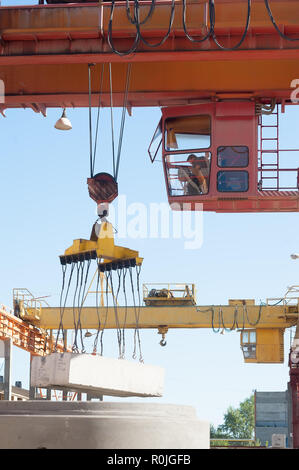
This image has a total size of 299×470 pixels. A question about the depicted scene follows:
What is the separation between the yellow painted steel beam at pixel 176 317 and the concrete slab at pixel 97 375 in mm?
21665

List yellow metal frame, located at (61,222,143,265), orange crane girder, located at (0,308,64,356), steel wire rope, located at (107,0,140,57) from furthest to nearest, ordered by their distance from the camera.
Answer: orange crane girder, located at (0,308,64,356)
yellow metal frame, located at (61,222,143,265)
steel wire rope, located at (107,0,140,57)

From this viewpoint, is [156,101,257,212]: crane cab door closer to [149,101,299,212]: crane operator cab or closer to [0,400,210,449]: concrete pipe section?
[149,101,299,212]: crane operator cab

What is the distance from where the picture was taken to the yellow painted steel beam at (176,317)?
103ft

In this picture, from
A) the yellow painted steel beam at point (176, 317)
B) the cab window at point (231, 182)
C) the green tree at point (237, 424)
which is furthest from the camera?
the green tree at point (237, 424)

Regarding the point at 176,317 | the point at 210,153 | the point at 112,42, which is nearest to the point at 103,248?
the point at 112,42

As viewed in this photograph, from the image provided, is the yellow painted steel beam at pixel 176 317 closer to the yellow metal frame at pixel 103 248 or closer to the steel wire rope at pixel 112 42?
the yellow metal frame at pixel 103 248

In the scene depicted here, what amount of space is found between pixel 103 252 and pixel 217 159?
3.72 meters

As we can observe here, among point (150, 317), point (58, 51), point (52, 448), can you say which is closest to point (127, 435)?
point (52, 448)

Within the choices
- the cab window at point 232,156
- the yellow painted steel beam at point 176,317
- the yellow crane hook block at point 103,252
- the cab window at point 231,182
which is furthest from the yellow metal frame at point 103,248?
the yellow painted steel beam at point 176,317

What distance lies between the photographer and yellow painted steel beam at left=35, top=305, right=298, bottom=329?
31.4 metres

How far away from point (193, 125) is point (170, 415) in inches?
378

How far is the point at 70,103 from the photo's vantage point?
16047mm

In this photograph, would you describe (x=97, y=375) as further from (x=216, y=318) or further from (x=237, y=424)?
(x=237, y=424)

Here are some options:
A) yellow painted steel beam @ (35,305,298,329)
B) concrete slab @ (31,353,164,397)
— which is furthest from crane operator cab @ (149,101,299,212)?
yellow painted steel beam @ (35,305,298,329)
